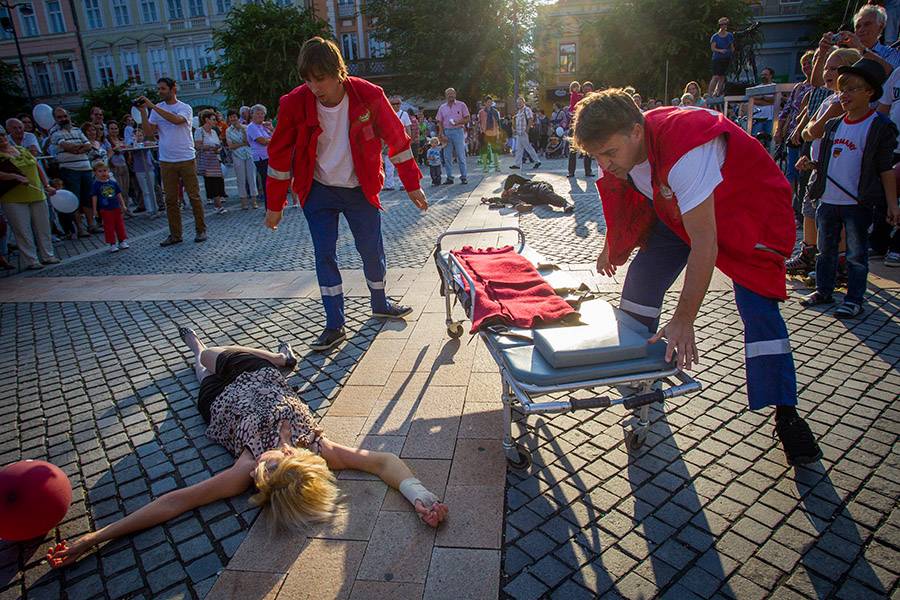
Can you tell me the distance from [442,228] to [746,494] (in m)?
6.59

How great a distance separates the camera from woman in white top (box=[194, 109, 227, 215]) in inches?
467

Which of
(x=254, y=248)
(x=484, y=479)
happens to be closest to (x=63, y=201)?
(x=254, y=248)

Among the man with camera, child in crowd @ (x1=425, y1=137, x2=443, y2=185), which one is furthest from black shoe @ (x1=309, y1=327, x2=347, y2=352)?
child in crowd @ (x1=425, y1=137, x2=443, y2=185)

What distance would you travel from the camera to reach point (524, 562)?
2.27 metres

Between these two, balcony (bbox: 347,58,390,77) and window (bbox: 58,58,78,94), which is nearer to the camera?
balcony (bbox: 347,58,390,77)

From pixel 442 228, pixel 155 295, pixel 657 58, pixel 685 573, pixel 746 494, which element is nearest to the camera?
pixel 685 573

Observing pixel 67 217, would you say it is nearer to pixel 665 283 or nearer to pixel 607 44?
pixel 665 283

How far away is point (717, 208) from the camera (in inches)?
101

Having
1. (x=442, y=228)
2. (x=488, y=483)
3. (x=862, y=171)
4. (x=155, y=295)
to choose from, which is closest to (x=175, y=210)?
(x=155, y=295)

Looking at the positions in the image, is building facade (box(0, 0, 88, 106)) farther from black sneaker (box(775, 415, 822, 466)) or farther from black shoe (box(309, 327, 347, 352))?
black sneaker (box(775, 415, 822, 466))

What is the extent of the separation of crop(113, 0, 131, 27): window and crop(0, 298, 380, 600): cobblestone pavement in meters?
46.8

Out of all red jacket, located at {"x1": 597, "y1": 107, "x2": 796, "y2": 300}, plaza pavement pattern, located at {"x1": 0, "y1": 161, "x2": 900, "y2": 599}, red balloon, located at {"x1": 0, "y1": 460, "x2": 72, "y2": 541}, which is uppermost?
red jacket, located at {"x1": 597, "y1": 107, "x2": 796, "y2": 300}

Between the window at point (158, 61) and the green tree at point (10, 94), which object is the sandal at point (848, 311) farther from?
the window at point (158, 61)

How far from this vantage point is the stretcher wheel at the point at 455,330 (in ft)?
14.5
